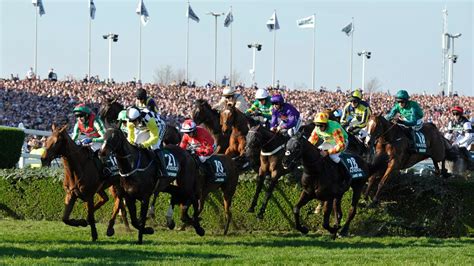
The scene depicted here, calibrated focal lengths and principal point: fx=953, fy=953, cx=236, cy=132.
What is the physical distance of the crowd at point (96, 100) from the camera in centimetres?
3600

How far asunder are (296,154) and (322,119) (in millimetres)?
992

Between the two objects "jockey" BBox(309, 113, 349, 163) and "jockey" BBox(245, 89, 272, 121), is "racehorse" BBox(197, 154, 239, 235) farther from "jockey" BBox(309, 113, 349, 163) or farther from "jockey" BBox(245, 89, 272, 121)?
"jockey" BBox(245, 89, 272, 121)

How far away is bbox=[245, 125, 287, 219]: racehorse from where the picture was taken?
16.3m

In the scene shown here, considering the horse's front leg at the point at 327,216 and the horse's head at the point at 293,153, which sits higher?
the horse's head at the point at 293,153

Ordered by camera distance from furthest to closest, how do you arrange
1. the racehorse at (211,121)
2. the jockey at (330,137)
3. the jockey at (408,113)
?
the jockey at (408,113)
the racehorse at (211,121)
the jockey at (330,137)

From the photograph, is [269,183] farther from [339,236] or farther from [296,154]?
[296,154]

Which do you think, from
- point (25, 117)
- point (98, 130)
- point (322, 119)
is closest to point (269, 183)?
point (322, 119)

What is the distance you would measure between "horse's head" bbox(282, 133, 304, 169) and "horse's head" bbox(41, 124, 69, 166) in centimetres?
324

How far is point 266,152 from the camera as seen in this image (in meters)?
16.5

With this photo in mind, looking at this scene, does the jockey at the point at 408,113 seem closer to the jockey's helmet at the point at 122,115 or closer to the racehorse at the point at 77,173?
the jockey's helmet at the point at 122,115

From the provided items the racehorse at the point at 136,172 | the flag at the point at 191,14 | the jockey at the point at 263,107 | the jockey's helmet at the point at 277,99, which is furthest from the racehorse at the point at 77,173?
the flag at the point at 191,14

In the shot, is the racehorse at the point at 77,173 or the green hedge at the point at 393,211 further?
the green hedge at the point at 393,211

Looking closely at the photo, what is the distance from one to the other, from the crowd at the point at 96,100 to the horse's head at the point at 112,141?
58.1 ft

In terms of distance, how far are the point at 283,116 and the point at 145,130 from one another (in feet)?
11.9
